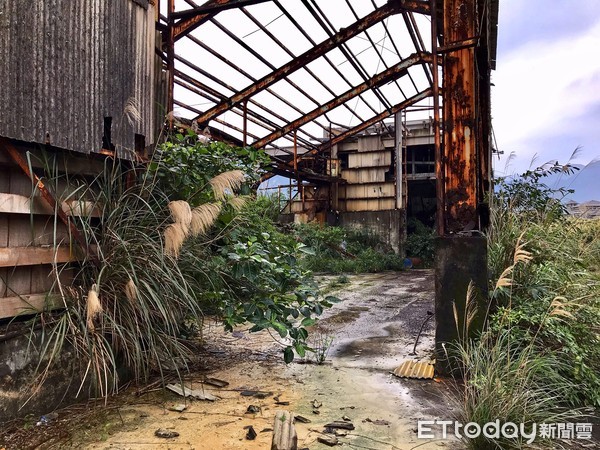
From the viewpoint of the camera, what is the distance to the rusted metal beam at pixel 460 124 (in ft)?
10.9

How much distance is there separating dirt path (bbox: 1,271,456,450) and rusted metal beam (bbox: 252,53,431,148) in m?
7.64

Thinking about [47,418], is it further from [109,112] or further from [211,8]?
[211,8]

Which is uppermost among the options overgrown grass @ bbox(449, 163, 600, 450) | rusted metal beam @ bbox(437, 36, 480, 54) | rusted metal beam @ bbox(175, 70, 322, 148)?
rusted metal beam @ bbox(175, 70, 322, 148)

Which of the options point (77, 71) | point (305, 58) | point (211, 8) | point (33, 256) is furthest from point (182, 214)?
point (305, 58)

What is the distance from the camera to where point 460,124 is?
3389mm

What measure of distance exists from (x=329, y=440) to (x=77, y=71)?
114 inches

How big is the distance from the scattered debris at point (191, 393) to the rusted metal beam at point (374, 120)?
11.4 m

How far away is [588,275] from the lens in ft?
11.3

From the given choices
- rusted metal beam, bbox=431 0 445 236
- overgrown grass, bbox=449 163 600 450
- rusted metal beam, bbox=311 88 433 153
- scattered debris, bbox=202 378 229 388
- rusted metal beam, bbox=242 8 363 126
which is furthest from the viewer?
rusted metal beam, bbox=311 88 433 153

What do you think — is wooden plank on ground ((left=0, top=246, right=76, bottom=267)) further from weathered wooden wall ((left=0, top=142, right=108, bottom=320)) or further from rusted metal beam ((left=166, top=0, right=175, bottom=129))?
rusted metal beam ((left=166, top=0, right=175, bottom=129))

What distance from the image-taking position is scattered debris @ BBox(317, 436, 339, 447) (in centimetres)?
221

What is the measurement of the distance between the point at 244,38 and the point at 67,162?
236 inches

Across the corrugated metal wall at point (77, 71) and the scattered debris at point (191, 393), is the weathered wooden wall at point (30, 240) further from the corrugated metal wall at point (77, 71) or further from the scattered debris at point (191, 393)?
the scattered debris at point (191, 393)

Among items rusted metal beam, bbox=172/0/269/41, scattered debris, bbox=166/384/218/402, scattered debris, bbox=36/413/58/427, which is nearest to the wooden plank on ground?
scattered debris, bbox=36/413/58/427
